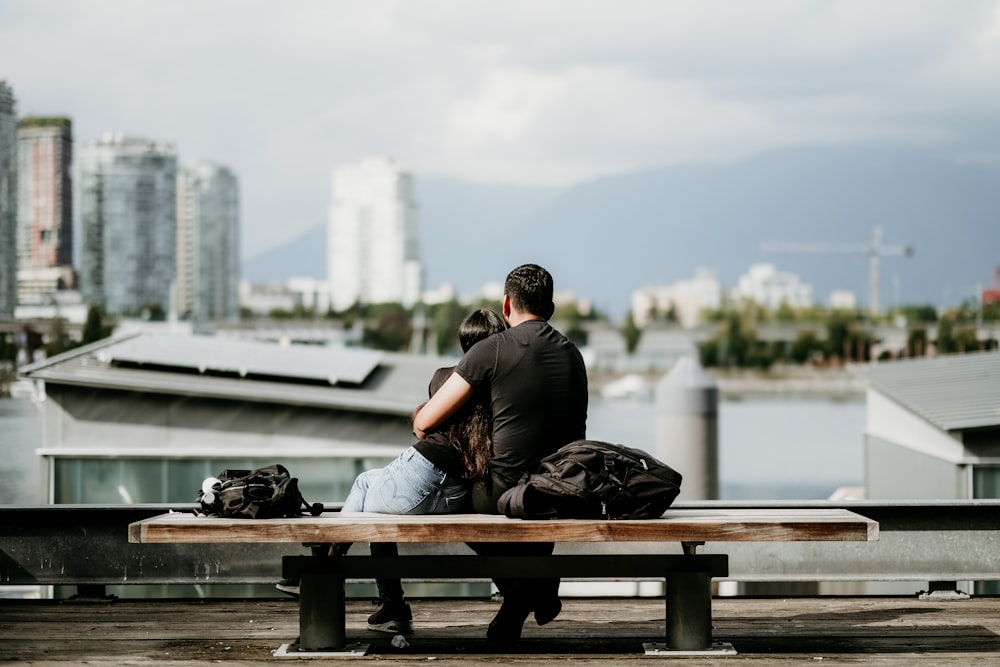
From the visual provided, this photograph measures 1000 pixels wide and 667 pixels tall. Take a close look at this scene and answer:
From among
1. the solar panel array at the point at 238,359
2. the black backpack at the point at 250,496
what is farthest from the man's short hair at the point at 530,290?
the solar panel array at the point at 238,359

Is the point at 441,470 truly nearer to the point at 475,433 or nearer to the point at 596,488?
the point at 475,433

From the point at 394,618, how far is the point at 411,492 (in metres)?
0.69

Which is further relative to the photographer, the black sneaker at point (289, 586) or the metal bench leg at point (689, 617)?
the black sneaker at point (289, 586)

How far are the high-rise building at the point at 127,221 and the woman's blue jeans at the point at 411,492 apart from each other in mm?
53520

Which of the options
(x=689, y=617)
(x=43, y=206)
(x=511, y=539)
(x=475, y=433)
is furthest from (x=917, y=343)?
(x=511, y=539)

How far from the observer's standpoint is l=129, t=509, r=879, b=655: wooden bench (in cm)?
475

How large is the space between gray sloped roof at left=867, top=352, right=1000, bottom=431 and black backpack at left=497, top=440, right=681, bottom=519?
450 inches

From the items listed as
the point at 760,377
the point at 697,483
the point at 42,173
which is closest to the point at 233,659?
the point at 697,483

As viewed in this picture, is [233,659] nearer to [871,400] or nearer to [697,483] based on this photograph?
[697,483]

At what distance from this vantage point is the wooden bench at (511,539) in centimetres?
475

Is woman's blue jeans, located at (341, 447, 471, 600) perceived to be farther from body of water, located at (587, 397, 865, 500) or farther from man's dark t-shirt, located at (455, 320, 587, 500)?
Answer: body of water, located at (587, 397, 865, 500)

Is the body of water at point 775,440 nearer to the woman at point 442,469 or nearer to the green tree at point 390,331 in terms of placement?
the green tree at point 390,331

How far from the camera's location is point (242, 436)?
18.0m

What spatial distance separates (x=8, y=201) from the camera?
30547 millimetres
